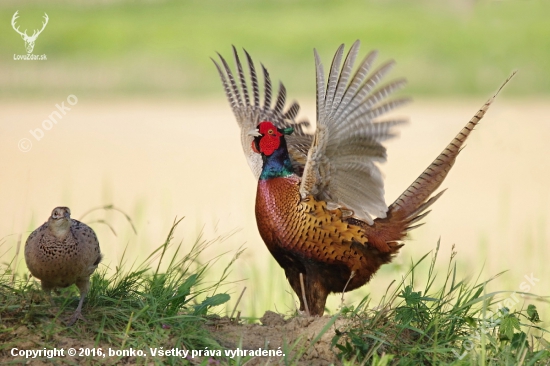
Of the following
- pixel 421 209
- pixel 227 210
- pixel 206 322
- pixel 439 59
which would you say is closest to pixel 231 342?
pixel 206 322

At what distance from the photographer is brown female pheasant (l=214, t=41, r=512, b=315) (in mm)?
4715

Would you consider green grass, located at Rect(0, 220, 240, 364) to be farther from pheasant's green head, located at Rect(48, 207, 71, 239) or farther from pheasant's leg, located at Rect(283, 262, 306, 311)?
pheasant's leg, located at Rect(283, 262, 306, 311)

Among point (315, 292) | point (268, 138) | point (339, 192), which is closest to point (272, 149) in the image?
point (268, 138)

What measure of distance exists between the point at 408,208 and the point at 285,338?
4.75 ft

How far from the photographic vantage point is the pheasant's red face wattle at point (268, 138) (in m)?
4.92

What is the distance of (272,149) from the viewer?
4.95 metres

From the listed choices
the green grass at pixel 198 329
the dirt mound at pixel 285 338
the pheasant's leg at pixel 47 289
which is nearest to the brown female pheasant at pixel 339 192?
the dirt mound at pixel 285 338

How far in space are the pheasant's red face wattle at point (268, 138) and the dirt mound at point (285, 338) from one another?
3.49 feet

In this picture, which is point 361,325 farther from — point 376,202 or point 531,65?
point 531,65

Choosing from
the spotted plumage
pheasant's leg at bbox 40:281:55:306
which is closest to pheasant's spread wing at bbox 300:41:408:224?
the spotted plumage

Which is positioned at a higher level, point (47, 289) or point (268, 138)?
point (268, 138)

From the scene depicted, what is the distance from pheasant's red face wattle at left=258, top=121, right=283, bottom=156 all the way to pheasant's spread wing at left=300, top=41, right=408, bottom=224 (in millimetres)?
275

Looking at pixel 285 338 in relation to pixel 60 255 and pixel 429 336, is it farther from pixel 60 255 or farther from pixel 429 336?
pixel 60 255

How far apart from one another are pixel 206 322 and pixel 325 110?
134cm
